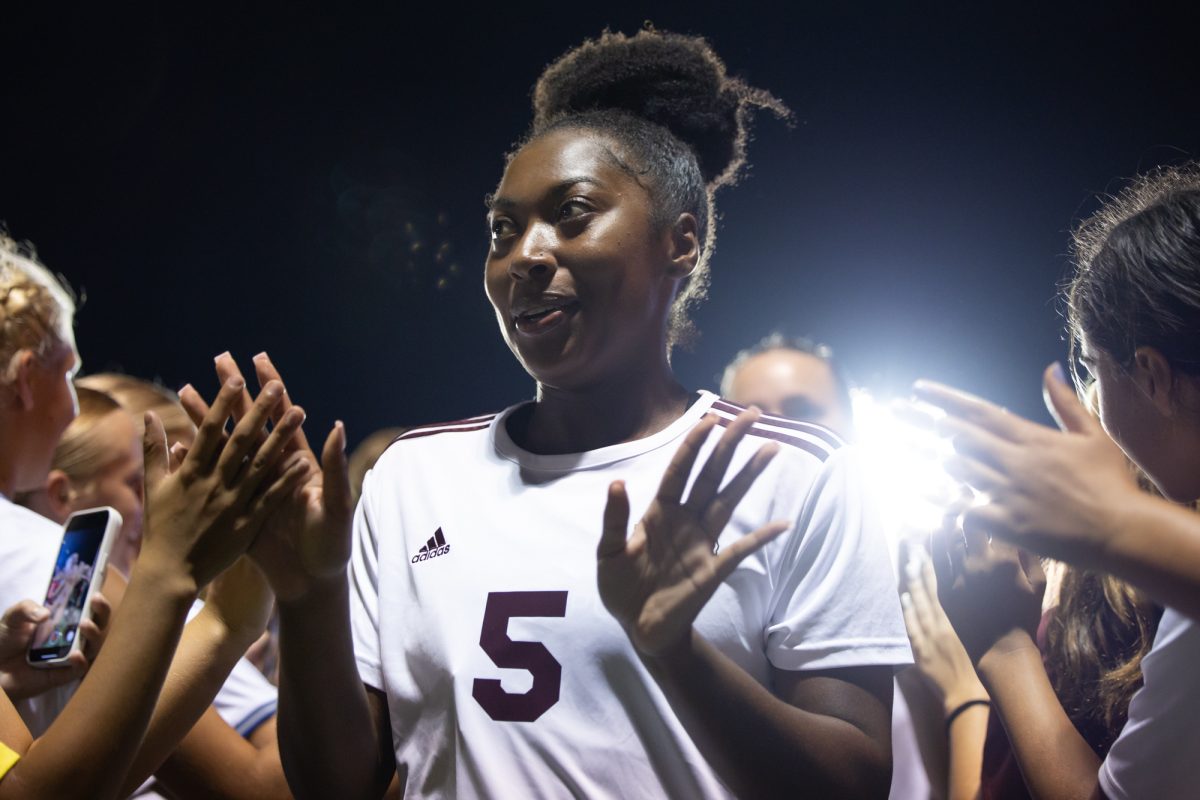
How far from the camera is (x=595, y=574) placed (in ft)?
3.83

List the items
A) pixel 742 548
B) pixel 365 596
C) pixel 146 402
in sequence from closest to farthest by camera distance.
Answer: pixel 742 548 < pixel 365 596 < pixel 146 402

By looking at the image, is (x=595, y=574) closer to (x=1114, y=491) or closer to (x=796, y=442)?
(x=796, y=442)

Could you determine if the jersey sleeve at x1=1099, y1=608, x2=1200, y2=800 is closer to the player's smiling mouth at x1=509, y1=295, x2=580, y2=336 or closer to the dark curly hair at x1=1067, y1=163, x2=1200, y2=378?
the dark curly hair at x1=1067, y1=163, x2=1200, y2=378

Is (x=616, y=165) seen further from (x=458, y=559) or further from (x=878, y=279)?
(x=878, y=279)

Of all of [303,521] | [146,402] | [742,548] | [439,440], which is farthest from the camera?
[146,402]

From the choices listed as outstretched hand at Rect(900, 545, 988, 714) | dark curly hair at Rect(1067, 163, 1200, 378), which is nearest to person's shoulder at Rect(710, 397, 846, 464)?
dark curly hair at Rect(1067, 163, 1200, 378)

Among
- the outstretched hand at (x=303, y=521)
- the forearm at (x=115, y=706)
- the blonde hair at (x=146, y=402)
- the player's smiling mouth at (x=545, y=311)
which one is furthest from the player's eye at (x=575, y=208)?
the blonde hair at (x=146, y=402)

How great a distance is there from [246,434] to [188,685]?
44 cm

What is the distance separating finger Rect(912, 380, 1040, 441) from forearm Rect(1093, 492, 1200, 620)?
0.13m

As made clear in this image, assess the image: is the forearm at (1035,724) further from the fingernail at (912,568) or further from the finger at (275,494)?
the finger at (275,494)

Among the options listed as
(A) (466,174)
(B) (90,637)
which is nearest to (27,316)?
(B) (90,637)

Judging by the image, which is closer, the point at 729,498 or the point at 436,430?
the point at 729,498

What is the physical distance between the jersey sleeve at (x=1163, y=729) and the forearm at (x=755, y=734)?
46 centimetres

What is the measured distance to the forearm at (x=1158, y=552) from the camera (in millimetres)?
958
